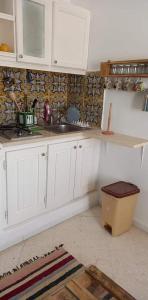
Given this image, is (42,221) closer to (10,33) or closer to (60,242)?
(60,242)

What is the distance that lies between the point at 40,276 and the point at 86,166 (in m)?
1.15

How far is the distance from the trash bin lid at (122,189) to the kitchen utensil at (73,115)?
2.96 feet

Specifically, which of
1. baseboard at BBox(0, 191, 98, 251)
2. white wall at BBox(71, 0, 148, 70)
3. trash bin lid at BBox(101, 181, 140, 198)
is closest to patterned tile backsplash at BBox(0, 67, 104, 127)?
white wall at BBox(71, 0, 148, 70)

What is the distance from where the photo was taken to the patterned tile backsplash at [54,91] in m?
2.18

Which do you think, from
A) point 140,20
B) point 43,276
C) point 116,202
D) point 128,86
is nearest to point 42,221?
point 43,276

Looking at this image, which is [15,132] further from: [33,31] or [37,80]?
[33,31]

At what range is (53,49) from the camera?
A: 6.78 ft

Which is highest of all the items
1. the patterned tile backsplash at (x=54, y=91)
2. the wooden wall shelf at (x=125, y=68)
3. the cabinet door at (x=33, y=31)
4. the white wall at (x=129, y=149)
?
the cabinet door at (x=33, y=31)

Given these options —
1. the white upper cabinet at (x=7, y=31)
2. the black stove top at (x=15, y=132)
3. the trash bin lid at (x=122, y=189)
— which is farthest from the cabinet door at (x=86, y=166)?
the white upper cabinet at (x=7, y=31)

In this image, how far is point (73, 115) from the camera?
2.55 metres

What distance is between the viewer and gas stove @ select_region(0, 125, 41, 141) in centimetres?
183

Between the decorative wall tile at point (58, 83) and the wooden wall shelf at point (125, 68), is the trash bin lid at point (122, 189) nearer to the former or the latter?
the wooden wall shelf at point (125, 68)

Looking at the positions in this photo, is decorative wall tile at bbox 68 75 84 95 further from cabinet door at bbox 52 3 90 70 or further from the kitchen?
cabinet door at bbox 52 3 90 70

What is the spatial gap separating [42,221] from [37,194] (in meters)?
0.29
